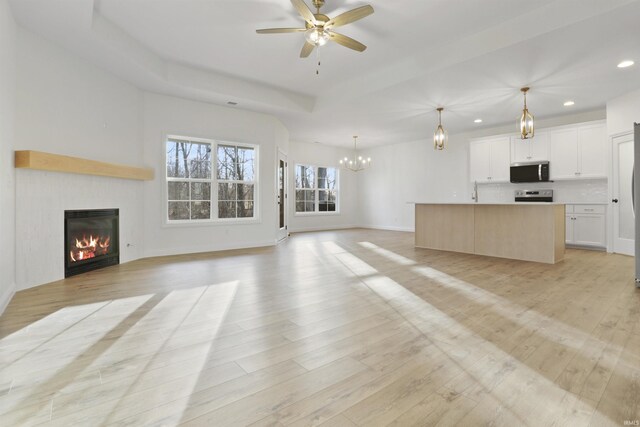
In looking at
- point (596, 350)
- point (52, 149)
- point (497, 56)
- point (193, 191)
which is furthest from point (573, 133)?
point (52, 149)

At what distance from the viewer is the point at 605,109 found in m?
6.32

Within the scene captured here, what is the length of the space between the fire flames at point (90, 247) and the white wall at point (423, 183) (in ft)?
19.9

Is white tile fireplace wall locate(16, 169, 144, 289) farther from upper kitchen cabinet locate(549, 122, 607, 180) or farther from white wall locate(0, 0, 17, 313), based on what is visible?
upper kitchen cabinet locate(549, 122, 607, 180)

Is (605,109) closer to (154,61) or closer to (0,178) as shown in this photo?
(154,61)

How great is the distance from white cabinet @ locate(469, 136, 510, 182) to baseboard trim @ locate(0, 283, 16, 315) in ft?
28.8

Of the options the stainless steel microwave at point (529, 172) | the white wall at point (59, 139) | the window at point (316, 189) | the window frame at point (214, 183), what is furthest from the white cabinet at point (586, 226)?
the white wall at point (59, 139)

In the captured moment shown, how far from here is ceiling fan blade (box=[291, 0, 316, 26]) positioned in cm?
297

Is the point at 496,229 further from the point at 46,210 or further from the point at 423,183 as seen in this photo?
the point at 46,210

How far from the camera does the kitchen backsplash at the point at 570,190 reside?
21.1 ft

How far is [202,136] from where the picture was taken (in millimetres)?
6066

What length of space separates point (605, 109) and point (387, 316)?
7020 mm

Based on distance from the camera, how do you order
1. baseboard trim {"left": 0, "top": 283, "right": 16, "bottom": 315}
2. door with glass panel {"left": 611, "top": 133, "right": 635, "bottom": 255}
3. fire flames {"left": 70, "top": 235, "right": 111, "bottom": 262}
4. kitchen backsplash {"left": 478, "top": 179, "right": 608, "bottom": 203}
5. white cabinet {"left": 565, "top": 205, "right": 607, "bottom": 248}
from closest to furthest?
baseboard trim {"left": 0, "top": 283, "right": 16, "bottom": 315} < fire flames {"left": 70, "top": 235, "right": 111, "bottom": 262} < door with glass panel {"left": 611, "top": 133, "right": 635, "bottom": 255} < white cabinet {"left": 565, "top": 205, "right": 607, "bottom": 248} < kitchen backsplash {"left": 478, "top": 179, "right": 608, "bottom": 203}

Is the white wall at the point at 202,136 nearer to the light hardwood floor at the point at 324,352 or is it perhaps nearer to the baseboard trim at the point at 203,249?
the baseboard trim at the point at 203,249

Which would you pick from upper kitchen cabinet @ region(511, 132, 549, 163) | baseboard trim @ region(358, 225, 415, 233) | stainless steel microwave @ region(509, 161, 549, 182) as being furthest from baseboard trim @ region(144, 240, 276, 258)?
upper kitchen cabinet @ region(511, 132, 549, 163)
